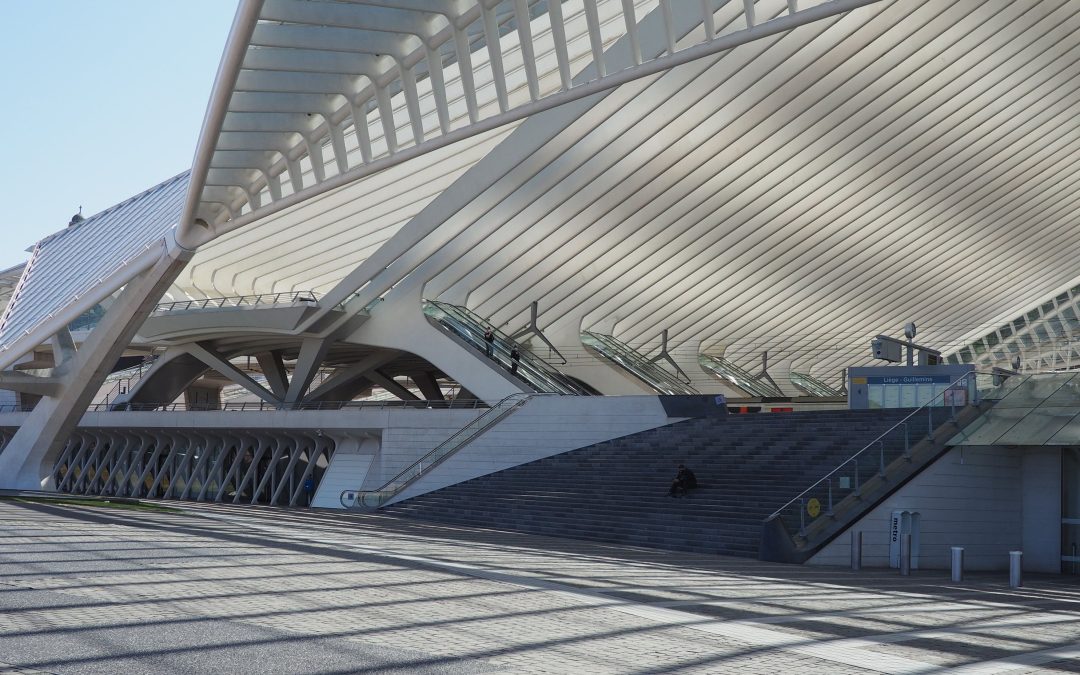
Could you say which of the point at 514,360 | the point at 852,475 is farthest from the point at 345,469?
the point at 852,475

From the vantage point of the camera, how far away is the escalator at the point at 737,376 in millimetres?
41000

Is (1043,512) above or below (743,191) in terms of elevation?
below

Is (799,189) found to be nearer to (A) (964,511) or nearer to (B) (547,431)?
(B) (547,431)

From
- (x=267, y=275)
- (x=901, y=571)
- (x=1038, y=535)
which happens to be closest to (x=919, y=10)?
(x=1038, y=535)

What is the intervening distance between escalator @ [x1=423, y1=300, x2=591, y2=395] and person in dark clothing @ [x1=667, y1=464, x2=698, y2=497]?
1204 cm

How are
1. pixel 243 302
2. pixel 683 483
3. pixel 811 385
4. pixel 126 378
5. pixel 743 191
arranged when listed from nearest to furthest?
pixel 683 483 → pixel 743 191 → pixel 243 302 → pixel 811 385 → pixel 126 378

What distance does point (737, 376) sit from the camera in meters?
41.8

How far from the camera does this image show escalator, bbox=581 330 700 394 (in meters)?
37.8

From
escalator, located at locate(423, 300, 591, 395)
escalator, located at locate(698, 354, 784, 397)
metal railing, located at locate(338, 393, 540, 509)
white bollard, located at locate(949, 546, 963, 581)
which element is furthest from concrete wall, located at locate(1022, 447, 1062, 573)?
escalator, located at locate(698, 354, 784, 397)

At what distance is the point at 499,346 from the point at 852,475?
58.7 ft

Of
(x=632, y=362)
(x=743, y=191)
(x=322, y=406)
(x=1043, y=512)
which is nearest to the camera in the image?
(x=1043, y=512)

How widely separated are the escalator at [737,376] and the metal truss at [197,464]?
1393 centimetres

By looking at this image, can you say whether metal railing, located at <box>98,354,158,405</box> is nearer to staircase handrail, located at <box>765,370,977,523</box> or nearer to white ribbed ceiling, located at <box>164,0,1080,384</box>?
white ribbed ceiling, located at <box>164,0,1080,384</box>

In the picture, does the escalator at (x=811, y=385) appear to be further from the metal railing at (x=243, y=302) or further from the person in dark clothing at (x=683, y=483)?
the person in dark clothing at (x=683, y=483)
